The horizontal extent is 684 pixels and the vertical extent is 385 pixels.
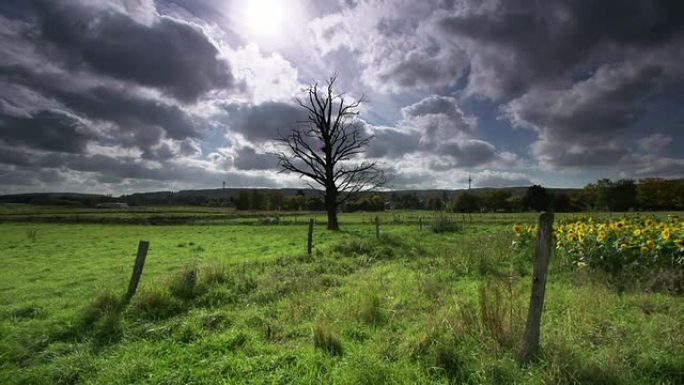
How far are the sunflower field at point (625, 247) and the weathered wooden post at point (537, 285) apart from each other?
18.2 feet

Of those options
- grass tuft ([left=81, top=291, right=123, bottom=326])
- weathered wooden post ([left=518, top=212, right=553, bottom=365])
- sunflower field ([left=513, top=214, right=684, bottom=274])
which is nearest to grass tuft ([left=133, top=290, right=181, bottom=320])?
grass tuft ([left=81, top=291, right=123, bottom=326])

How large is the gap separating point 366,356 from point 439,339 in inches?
41.3

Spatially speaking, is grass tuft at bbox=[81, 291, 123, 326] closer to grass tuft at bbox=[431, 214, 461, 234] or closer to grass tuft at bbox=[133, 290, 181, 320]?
grass tuft at bbox=[133, 290, 181, 320]

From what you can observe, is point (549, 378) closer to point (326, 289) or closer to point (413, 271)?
point (326, 289)

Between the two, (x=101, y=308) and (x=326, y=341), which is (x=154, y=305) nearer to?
(x=101, y=308)

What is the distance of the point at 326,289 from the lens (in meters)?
9.27

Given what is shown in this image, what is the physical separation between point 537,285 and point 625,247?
609 cm

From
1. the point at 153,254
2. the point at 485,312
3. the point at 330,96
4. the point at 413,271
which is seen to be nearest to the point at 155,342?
the point at 485,312

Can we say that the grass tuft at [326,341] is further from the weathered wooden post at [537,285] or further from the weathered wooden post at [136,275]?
the weathered wooden post at [136,275]

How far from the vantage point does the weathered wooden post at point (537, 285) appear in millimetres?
4195

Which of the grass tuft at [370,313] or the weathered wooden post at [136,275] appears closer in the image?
the grass tuft at [370,313]

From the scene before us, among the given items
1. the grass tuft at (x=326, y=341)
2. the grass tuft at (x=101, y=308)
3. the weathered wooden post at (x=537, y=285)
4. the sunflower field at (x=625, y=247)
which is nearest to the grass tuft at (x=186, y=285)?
the grass tuft at (x=101, y=308)

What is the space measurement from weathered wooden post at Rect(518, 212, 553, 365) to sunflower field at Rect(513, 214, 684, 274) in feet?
18.2

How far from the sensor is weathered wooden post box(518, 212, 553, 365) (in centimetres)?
420
